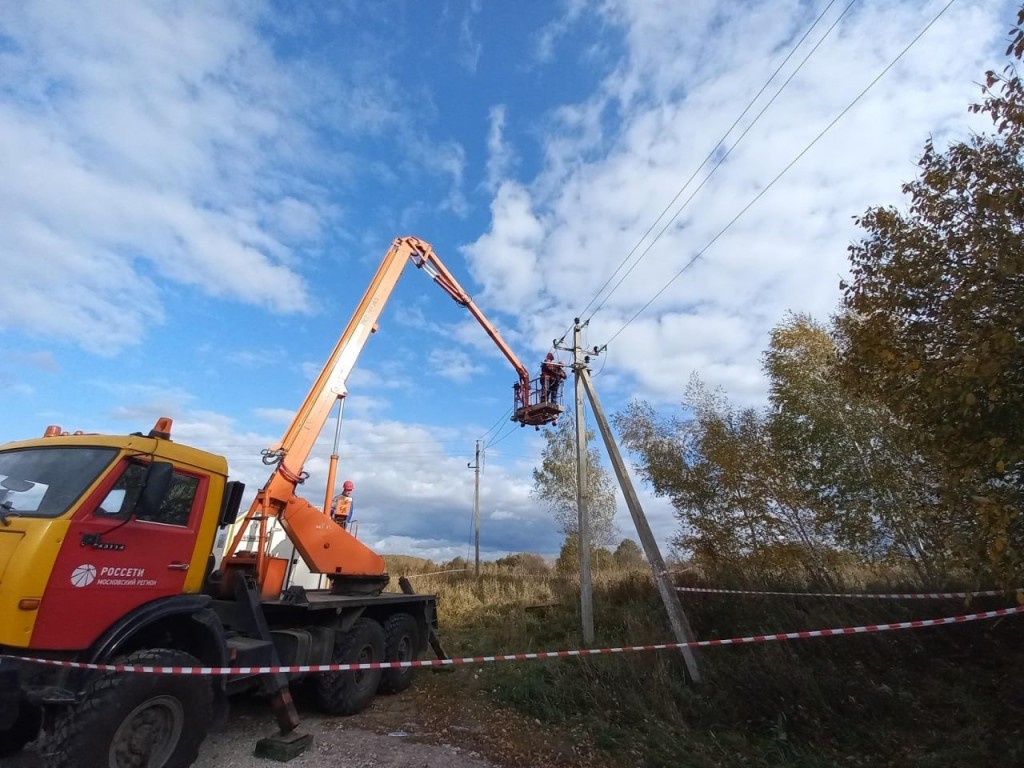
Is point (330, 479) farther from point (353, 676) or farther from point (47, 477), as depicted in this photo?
point (47, 477)

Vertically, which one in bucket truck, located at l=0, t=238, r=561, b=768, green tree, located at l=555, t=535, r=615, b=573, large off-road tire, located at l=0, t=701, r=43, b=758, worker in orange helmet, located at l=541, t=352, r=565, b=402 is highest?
worker in orange helmet, located at l=541, t=352, r=565, b=402

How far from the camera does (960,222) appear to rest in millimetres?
5605

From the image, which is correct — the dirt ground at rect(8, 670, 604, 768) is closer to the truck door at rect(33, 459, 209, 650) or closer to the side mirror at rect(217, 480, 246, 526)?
the truck door at rect(33, 459, 209, 650)

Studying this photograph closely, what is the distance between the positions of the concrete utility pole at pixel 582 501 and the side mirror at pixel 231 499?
7.22 metres

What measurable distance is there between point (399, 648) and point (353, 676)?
1517 millimetres

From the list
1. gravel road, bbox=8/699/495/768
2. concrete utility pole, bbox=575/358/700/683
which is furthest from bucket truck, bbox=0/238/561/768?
concrete utility pole, bbox=575/358/700/683

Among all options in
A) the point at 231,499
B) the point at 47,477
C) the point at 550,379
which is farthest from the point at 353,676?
the point at 550,379

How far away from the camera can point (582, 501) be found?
39.1 feet

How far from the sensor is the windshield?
4.45 m

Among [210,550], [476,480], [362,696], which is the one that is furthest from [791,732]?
[476,480]

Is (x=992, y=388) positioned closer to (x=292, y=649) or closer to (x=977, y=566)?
(x=977, y=566)

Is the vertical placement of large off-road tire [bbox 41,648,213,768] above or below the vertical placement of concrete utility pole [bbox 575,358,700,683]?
below

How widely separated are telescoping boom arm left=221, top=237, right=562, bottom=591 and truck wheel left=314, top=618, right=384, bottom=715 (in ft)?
3.12

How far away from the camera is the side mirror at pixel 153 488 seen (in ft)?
15.5
